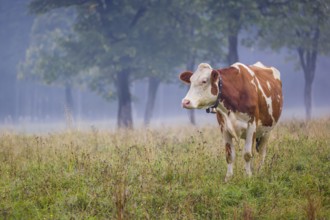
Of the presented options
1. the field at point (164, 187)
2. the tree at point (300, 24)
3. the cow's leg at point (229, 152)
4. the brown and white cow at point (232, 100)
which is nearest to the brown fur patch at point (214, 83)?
the brown and white cow at point (232, 100)

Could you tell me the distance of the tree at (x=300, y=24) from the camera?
63.2ft

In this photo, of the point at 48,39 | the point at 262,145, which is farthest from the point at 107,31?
the point at 48,39

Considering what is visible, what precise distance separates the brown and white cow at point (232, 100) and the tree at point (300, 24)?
11.8 metres

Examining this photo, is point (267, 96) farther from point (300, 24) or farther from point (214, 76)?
point (300, 24)

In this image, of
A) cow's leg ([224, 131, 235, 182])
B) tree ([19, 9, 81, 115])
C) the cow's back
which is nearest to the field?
cow's leg ([224, 131, 235, 182])

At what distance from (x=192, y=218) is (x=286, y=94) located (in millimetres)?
65223

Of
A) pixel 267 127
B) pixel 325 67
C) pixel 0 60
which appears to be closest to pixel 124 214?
pixel 267 127

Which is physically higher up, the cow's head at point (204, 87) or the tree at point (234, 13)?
the tree at point (234, 13)

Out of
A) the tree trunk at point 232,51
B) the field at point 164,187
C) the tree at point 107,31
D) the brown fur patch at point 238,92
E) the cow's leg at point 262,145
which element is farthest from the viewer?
the tree at point 107,31

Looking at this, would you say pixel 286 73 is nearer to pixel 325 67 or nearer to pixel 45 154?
pixel 325 67

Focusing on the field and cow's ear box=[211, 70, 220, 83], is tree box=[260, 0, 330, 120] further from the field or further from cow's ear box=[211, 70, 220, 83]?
→ cow's ear box=[211, 70, 220, 83]

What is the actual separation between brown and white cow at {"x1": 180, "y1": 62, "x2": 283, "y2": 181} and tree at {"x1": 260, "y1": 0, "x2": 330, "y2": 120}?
1177cm

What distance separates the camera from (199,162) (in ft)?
26.7

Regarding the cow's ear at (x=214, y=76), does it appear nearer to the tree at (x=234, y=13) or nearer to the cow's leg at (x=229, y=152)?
the cow's leg at (x=229, y=152)
